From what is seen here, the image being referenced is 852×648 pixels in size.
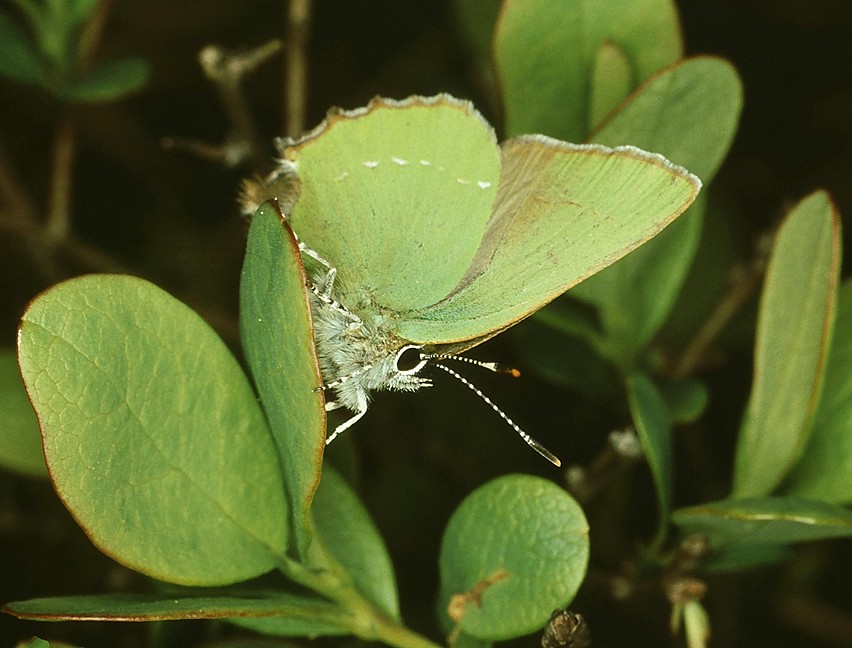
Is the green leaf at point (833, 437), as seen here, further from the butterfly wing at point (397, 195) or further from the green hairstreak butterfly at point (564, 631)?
the butterfly wing at point (397, 195)

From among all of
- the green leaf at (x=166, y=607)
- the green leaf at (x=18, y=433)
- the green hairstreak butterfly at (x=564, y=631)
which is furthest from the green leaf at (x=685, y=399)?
the green leaf at (x=18, y=433)

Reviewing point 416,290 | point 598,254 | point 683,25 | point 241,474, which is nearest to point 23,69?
point 416,290

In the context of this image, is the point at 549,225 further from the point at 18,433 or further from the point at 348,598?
the point at 18,433

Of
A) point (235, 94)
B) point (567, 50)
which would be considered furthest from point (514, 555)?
point (235, 94)

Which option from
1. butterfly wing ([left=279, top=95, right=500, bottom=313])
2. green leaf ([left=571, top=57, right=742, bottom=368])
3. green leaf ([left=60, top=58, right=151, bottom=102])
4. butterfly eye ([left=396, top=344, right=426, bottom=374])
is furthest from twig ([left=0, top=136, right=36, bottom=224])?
green leaf ([left=571, top=57, right=742, bottom=368])

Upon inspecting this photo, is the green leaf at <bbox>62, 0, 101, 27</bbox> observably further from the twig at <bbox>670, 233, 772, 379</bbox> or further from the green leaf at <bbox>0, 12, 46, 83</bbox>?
the twig at <bbox>670, 233, 772, 379</bbox>
